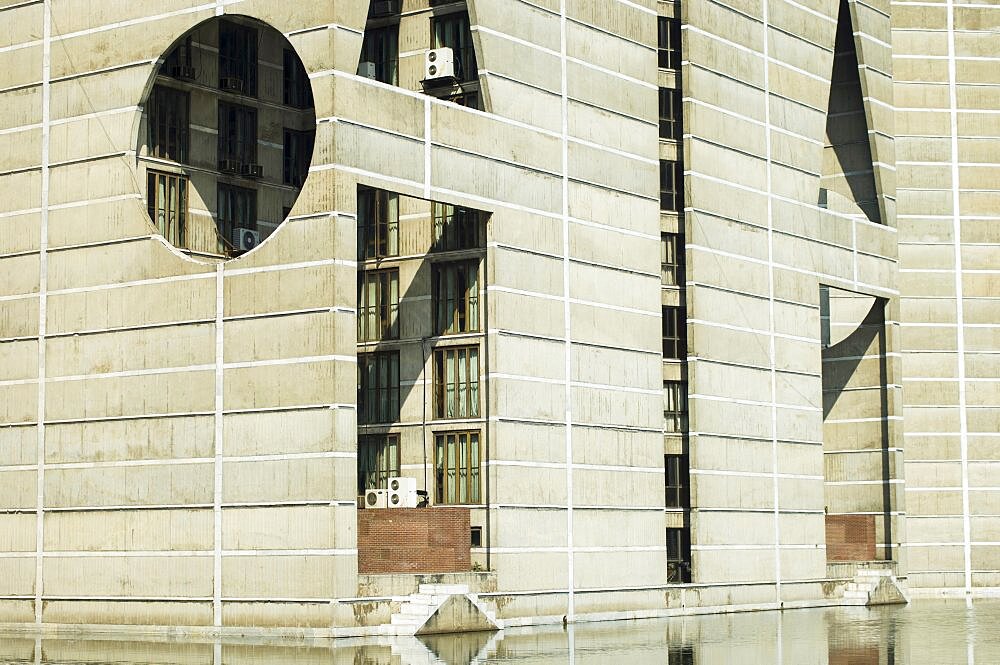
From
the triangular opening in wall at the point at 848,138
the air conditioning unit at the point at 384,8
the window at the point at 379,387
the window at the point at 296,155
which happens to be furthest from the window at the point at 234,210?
the triangular opening in wall at the point at 848,138

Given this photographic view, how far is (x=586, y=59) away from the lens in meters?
63.4

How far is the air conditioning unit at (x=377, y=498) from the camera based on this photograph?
5951 centimetres

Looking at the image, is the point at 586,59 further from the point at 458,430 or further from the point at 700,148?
the point at 458,430

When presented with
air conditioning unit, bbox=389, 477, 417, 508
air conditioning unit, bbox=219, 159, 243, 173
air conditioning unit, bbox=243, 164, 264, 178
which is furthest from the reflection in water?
air conditioning unit, bbox=243, 164, 264, 178

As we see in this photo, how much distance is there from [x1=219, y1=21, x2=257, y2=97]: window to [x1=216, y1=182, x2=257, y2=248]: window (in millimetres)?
3712

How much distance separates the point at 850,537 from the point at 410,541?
28866 millimetres

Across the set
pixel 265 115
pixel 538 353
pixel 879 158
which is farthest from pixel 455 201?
pixel 879 158

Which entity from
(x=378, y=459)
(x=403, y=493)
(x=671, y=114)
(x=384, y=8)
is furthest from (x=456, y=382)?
(x=671, y=114)

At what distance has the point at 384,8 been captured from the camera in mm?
67062

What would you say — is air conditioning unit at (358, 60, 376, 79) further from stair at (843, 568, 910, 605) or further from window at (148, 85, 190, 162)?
stair at (843, 568, 910, 605)

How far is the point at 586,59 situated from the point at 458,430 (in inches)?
541

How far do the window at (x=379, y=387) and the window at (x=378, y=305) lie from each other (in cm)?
75

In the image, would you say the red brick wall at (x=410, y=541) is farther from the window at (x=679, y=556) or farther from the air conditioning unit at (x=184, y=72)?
the air conditioning unit at (x=184, y=72)

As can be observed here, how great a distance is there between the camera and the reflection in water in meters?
45.2
